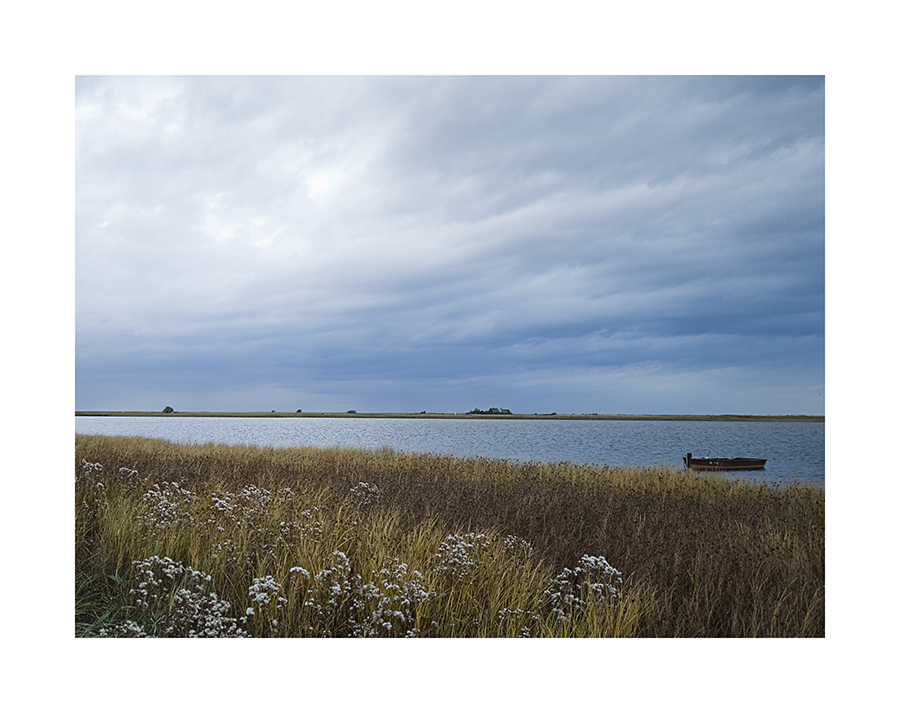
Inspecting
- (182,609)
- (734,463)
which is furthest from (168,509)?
(734,463)

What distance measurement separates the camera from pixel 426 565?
3635 millimetres

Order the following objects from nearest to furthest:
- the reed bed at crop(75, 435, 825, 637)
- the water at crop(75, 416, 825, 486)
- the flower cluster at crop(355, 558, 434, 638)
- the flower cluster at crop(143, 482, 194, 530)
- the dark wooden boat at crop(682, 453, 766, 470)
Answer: the flower cluster at crop(355, 558, 434, 638) < the reed bed at crop(75, 435, 825, 637) < the flower cluster at crop(143, 482, 194, 530) < the water at crop(75, 416, 825, 486) < the dark wooden boat at crop(682, 453, 766, 470)

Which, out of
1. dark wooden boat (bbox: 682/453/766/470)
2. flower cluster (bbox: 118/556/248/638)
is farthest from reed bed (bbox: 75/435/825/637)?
dark wooden boat (bbox: 682/453/766/470)

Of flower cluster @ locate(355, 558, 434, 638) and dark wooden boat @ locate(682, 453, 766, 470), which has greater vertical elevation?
flower cluster @ locate(355, 558, 434, 638)

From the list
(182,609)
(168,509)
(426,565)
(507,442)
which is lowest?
(507,442)

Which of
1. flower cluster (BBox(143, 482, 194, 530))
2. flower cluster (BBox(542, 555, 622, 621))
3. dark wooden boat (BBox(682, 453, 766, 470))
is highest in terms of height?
flower cluster (BBox(143, 482, 194, 530))

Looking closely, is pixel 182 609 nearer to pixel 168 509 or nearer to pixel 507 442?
pixel 168 509

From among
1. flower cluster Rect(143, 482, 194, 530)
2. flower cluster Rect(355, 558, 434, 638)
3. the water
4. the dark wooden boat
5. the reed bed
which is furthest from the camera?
the dark wooden boat

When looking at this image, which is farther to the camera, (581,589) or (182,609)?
(581,589)

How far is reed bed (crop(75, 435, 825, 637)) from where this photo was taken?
10.7 ft

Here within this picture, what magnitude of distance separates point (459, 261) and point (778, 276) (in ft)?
12.0

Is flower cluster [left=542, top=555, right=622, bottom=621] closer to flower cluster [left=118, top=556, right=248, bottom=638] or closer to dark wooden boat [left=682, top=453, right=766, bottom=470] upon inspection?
flower cluster [left=118, top=556, right=248, bottom=638]

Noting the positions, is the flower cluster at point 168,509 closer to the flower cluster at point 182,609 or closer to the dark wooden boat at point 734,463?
the flower cluster at point 182,609
